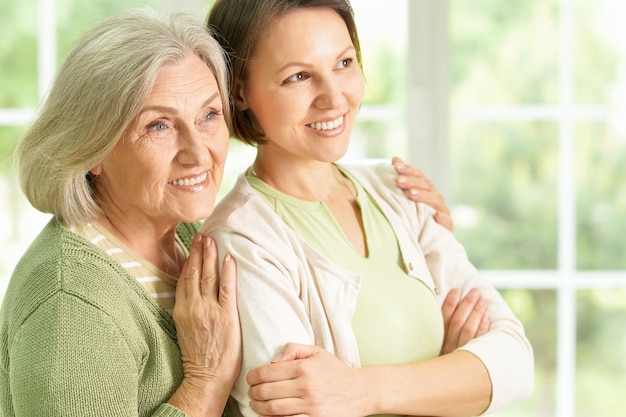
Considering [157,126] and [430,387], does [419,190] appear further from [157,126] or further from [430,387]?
[157,126]

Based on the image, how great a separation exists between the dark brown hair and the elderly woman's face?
88 mm

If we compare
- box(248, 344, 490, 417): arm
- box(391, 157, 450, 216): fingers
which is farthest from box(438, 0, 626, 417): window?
box(248, 344, 490, 417): arm

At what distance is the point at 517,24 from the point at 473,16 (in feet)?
0.59

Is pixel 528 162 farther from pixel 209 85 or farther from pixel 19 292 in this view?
pixel 19 292

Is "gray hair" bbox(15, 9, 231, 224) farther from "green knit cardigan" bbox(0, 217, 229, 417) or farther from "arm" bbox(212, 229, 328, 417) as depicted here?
"arm" bbox(212, 229, 328, 417)

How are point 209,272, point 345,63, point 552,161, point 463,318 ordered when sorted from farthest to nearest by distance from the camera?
point 552,161 < point 463,318 < point 345,63 < point 209,272

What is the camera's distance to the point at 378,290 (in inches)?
76.4

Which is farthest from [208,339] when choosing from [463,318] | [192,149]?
[463,318]

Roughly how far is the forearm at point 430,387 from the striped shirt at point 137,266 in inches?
17.2

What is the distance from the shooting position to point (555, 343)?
352 centimetres

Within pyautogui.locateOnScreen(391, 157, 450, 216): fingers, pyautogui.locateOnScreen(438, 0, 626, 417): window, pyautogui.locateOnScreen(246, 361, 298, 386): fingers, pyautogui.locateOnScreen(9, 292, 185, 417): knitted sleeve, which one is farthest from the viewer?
pyautogui.locateOnScreen(438, 0, 626, 417): window

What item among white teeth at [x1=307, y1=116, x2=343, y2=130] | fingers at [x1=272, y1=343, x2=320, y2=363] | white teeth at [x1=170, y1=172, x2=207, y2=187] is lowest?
fingers at [x1=272, y1=343, x2=320, y2=363]

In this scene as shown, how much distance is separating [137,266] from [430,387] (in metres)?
0.65

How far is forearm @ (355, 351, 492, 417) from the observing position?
5.92 ft
